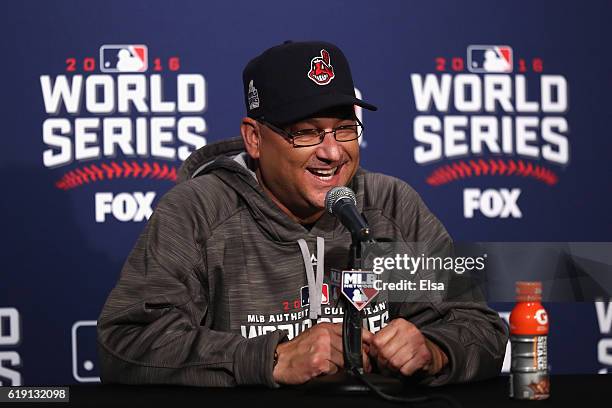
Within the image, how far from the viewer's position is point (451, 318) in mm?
1834

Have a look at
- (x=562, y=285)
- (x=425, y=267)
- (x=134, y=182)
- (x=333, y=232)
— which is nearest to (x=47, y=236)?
(x=134, y=182)

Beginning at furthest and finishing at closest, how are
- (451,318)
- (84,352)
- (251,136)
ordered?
(84,352) → (251,136) → (451,318)

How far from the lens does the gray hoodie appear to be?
1620 millimetres

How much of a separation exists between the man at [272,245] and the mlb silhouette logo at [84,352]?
903mm

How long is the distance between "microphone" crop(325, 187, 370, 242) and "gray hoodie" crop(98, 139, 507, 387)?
0.92 ft

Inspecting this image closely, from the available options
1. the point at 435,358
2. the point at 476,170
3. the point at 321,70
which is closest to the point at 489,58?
the point at 476,170

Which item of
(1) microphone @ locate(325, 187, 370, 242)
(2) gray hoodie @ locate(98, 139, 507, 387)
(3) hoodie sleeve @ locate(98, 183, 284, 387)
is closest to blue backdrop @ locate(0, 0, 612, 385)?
(2) gray hoodie @ locate(98, 139, 507, 387)

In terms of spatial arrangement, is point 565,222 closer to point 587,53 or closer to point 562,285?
point 587,53

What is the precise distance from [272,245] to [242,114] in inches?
38.1

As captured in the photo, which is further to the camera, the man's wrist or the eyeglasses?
the eyeglasses

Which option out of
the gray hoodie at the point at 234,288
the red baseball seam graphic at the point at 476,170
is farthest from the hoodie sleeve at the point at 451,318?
the red baseball seam graphic at the point at 476,170

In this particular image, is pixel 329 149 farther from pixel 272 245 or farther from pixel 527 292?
pixel 527 292

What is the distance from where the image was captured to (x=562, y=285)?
6.24ft

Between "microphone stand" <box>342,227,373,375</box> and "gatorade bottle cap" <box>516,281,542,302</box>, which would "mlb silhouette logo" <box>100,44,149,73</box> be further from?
"gatorade bottle cap" <box>516,281,542,302</box>
